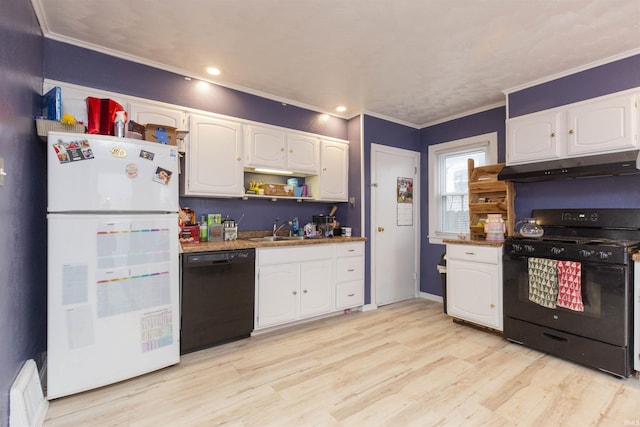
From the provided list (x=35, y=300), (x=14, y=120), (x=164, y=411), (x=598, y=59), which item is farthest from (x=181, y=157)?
(x=598, y=59)

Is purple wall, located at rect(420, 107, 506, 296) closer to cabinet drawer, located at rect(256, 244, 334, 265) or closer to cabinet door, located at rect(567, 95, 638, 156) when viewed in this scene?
cabinet door, located at rect(567, 95, 638, 156)

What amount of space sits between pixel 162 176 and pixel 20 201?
76cm

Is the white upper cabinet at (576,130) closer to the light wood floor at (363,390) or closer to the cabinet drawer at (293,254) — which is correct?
the light wood floor at (363,390)

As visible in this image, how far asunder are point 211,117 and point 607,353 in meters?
3.76

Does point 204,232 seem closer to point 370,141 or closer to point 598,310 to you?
point 370,141

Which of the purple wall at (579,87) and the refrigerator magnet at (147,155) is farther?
the purple wall at (579,87)

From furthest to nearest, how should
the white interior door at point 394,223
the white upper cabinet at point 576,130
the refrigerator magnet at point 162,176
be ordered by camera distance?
the white interior door at point 394,223 → the white upper cabinet at point 576,130 → the refrigerator magnet at point 162,176

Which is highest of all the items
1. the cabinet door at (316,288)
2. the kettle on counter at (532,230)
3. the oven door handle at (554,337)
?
the kettle on counter at (532,230)

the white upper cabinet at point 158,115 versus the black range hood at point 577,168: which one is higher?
the white upper cabinet at point 158,115

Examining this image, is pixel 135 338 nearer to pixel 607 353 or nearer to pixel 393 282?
pixel 393 282

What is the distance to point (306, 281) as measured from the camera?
318cm

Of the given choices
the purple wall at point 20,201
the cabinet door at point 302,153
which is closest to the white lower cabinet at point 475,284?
the cabinet door at point 302,153

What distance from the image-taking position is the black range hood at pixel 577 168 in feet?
7.65

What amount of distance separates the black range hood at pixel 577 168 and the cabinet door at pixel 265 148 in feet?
7.56
